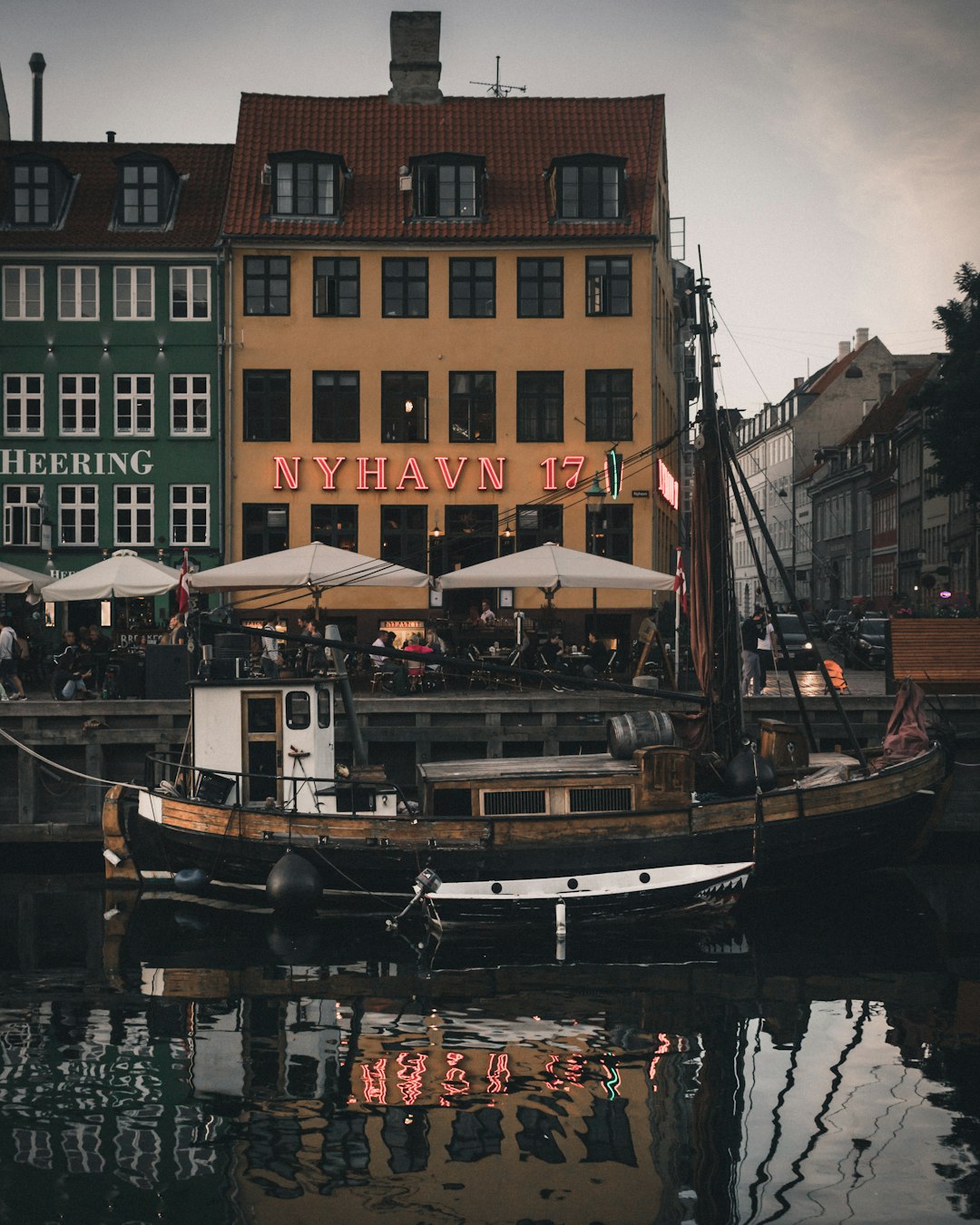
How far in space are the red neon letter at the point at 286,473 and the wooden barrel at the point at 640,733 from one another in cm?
2271

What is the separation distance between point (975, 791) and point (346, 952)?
1240 centimetres

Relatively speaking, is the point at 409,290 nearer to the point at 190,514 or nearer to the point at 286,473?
the point at 286,473

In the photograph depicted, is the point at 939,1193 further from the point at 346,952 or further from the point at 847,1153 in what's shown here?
the point at 346,952

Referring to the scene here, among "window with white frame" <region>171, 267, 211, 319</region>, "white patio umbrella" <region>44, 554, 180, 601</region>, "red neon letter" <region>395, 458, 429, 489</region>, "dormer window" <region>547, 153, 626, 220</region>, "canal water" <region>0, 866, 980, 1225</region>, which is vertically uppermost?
"dormer window" <region>547, 153, 626, 220</region>

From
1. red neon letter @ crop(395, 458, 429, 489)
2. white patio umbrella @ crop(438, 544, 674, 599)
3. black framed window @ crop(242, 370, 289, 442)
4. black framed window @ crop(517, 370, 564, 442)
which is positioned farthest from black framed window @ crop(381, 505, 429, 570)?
white patio umbrella @ crop(438, 544, 674, 599)

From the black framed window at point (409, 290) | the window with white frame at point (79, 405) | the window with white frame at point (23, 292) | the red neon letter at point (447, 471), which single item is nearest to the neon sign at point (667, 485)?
the red neon letter at point (447, 471)

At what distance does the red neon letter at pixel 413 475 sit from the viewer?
144 feet

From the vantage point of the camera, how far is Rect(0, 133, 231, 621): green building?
144 feet

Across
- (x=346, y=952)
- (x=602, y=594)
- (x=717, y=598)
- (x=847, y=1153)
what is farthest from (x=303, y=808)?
(x=602, y=594)

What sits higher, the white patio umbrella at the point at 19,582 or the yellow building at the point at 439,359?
the yellow building at the point at 439,359

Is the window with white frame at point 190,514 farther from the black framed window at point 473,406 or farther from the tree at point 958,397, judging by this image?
the tree at point 958,397

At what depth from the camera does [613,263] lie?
44.3 m

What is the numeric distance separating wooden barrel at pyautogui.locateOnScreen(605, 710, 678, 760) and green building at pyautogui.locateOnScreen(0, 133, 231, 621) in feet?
76.3

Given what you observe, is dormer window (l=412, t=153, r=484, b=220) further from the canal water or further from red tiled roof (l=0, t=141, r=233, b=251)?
the canal water
